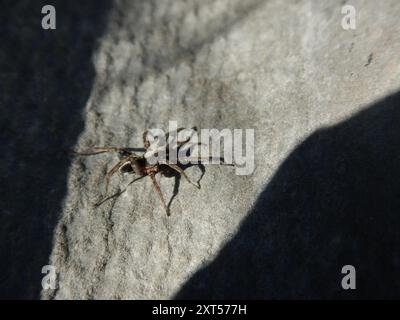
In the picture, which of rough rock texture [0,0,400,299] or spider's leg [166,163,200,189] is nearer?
rough rock texture [0,0,400,299]

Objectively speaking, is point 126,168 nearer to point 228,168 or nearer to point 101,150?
point 101,150

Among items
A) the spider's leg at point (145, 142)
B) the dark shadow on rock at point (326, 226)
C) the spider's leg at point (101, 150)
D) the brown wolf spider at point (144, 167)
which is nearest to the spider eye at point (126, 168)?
the brown wolf spider at point (144, 167)

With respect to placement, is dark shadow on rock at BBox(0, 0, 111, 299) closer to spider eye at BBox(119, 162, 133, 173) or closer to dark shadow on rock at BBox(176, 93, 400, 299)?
spider eye at BBox(119, 162, 133, 173)

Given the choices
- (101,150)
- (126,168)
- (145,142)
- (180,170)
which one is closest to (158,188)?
(180,170)

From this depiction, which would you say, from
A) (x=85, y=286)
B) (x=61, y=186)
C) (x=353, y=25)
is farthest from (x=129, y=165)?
(x=353, y=25)

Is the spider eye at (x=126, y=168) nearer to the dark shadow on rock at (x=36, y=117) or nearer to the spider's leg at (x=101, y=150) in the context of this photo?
the spider's leg at (x=101, y=150)

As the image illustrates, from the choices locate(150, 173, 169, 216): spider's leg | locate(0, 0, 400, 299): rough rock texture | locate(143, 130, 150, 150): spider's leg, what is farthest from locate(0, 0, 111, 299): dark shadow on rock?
locate(150, 173, 169, 216): spider's leg

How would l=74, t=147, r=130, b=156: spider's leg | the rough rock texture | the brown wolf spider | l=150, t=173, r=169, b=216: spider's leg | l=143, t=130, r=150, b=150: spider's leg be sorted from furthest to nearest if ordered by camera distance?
l=143, t=130, r=150, b=150: spider's leg, l=74, t=147, r=130, b=156: spider's leg, the brown wolf spider, l=150, t=173, r=169, b=216: spider's leg, the rough rock texture
